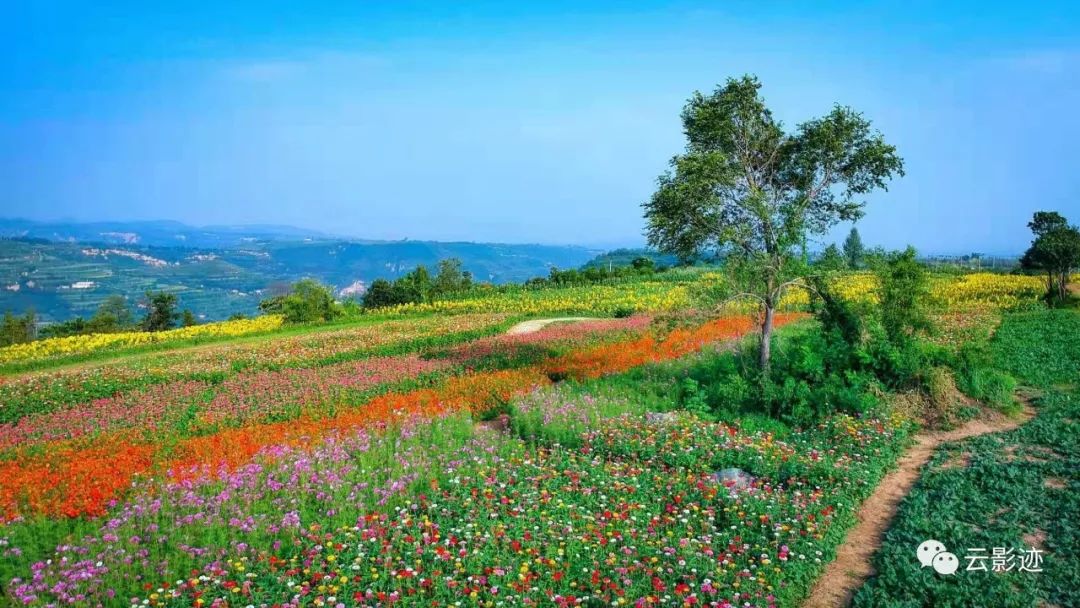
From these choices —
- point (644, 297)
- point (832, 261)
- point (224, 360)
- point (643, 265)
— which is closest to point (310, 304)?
point (224, 360)

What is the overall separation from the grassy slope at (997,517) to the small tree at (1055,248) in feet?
56.3

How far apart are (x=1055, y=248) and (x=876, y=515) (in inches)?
992

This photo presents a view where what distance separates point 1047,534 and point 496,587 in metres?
6.62

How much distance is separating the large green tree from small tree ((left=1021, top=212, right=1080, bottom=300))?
60.1ft

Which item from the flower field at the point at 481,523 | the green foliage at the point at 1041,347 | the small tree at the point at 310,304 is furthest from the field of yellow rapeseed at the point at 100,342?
Answer: the green foliage at the point at 1041,347

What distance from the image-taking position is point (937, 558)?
7.25 meters

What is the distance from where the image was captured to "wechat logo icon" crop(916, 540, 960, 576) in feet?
23.2

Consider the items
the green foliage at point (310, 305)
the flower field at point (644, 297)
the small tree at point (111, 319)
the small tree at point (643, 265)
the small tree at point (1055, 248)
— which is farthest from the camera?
the small tree at point (643, 265)

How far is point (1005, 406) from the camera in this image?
1312 centimetres

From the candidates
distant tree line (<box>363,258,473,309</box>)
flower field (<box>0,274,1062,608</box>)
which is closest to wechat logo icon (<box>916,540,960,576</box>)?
flower field (<box>0,274,1062,608</box>)

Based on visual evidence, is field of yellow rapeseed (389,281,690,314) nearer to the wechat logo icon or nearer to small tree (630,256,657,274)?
small tree (630,256,657,274)

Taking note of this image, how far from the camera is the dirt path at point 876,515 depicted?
22.9ft

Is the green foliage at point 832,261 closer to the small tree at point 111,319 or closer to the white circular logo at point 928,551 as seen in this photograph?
the white circular logo at point 928,551

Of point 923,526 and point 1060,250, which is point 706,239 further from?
point 1060,250
